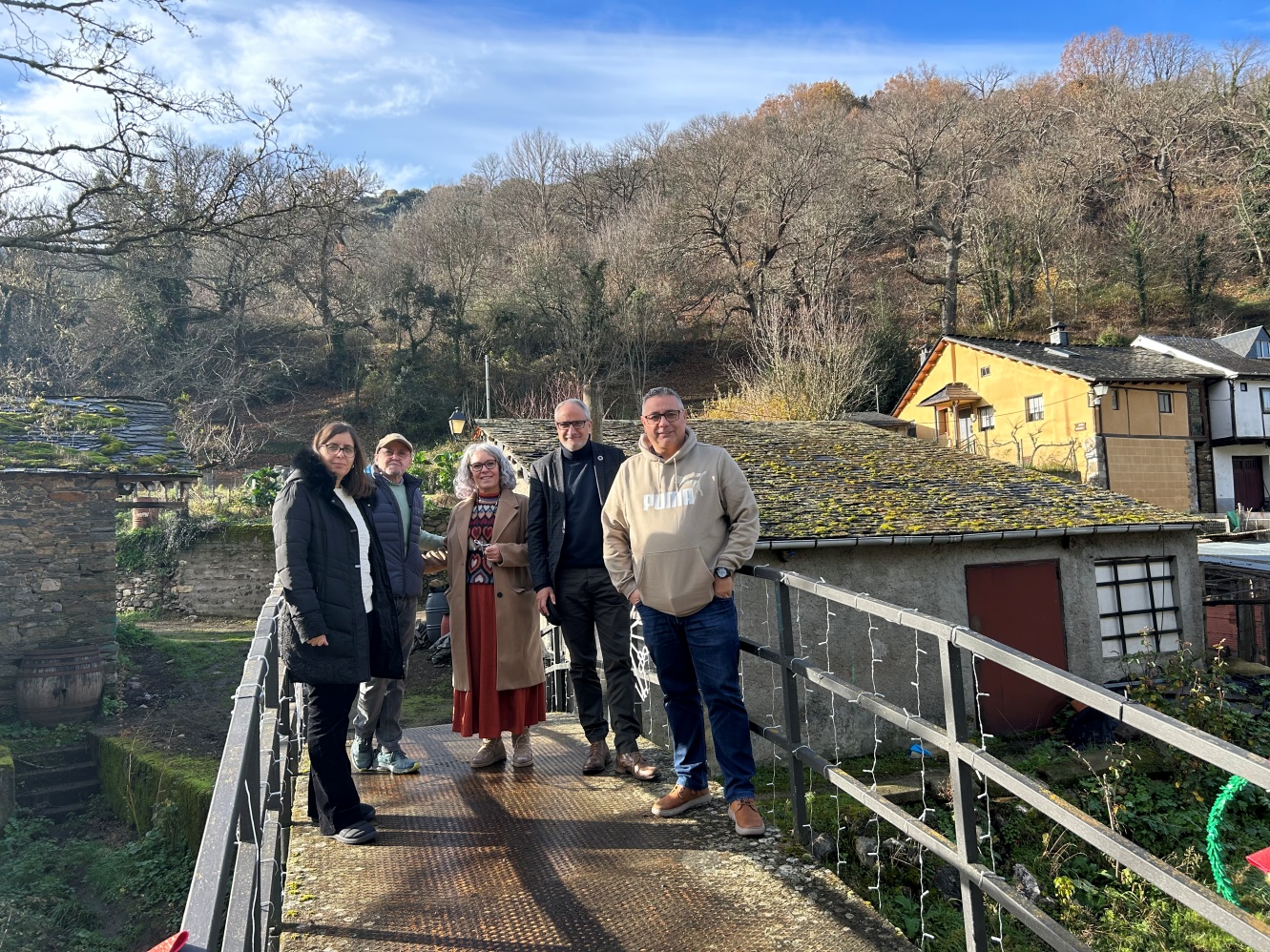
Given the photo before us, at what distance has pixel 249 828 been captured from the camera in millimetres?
2389

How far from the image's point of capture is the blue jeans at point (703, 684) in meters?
3.48

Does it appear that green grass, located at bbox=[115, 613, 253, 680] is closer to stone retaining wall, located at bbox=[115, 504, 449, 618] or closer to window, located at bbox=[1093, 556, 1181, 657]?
stone retaining wall, located at bbox=[115, 504, 449, 618]

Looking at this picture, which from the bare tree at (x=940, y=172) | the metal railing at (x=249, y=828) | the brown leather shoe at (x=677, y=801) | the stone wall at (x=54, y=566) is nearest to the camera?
the metal railing at (x=249, y=828)

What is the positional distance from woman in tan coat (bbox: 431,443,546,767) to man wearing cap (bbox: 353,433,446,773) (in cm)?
33

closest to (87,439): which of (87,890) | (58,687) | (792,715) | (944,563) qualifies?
(58,687)

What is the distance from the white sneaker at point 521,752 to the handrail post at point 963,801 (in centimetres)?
254

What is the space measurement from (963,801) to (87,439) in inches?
551

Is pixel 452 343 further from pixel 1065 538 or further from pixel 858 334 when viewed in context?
pixel 1065 538

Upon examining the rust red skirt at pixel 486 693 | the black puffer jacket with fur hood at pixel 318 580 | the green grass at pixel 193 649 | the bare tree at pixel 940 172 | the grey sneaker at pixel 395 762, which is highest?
the bare tree at pixel 940 172

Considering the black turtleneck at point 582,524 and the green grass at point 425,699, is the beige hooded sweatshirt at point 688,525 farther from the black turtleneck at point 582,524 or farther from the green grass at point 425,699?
the green grass at point 425,699

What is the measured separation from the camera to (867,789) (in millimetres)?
3051

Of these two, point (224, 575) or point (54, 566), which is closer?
point (54, 566)

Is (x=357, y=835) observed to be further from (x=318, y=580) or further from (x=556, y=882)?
(x=318, y=580)

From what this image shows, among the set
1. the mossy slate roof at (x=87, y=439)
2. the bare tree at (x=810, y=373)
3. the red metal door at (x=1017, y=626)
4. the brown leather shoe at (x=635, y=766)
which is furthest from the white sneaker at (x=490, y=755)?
the bare tree at (x=810, y=373)
